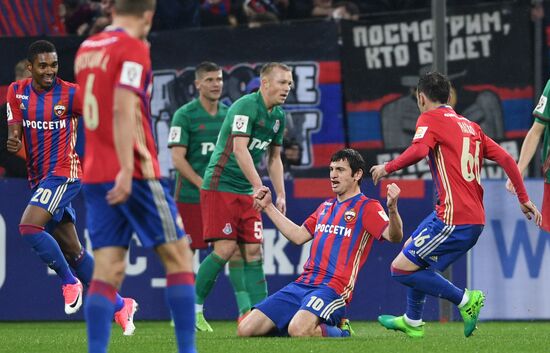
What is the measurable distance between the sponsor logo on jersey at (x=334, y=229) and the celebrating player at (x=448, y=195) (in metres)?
0.44

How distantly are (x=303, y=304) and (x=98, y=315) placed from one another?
2684mm

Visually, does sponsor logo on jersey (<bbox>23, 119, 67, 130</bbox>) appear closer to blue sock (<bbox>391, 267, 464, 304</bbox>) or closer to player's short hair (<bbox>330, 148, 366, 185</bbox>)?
player's short hair (<bbox>330, 148, 366, 185</bbox>)

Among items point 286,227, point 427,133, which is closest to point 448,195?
point 427,133

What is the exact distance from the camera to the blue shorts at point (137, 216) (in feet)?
20.1

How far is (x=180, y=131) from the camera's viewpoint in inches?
423

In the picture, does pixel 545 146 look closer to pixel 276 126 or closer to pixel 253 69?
pixel 276 126

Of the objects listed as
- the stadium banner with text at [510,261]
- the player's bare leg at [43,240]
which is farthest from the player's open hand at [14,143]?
the stadium banner with text at [510,261]

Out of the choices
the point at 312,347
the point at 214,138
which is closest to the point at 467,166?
the point at 312,347

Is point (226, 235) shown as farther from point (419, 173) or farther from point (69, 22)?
point (69, 22)

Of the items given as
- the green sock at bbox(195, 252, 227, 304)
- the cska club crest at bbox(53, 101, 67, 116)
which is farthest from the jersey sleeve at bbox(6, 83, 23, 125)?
the green sock at bbox(195, 252, 227, 304)

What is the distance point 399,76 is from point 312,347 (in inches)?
225

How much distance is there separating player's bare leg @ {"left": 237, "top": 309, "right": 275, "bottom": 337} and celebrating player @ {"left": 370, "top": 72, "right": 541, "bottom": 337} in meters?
1.00

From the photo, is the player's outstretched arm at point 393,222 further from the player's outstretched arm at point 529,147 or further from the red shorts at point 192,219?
the red shorts at point 192,219

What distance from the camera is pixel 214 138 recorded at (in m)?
10.8
